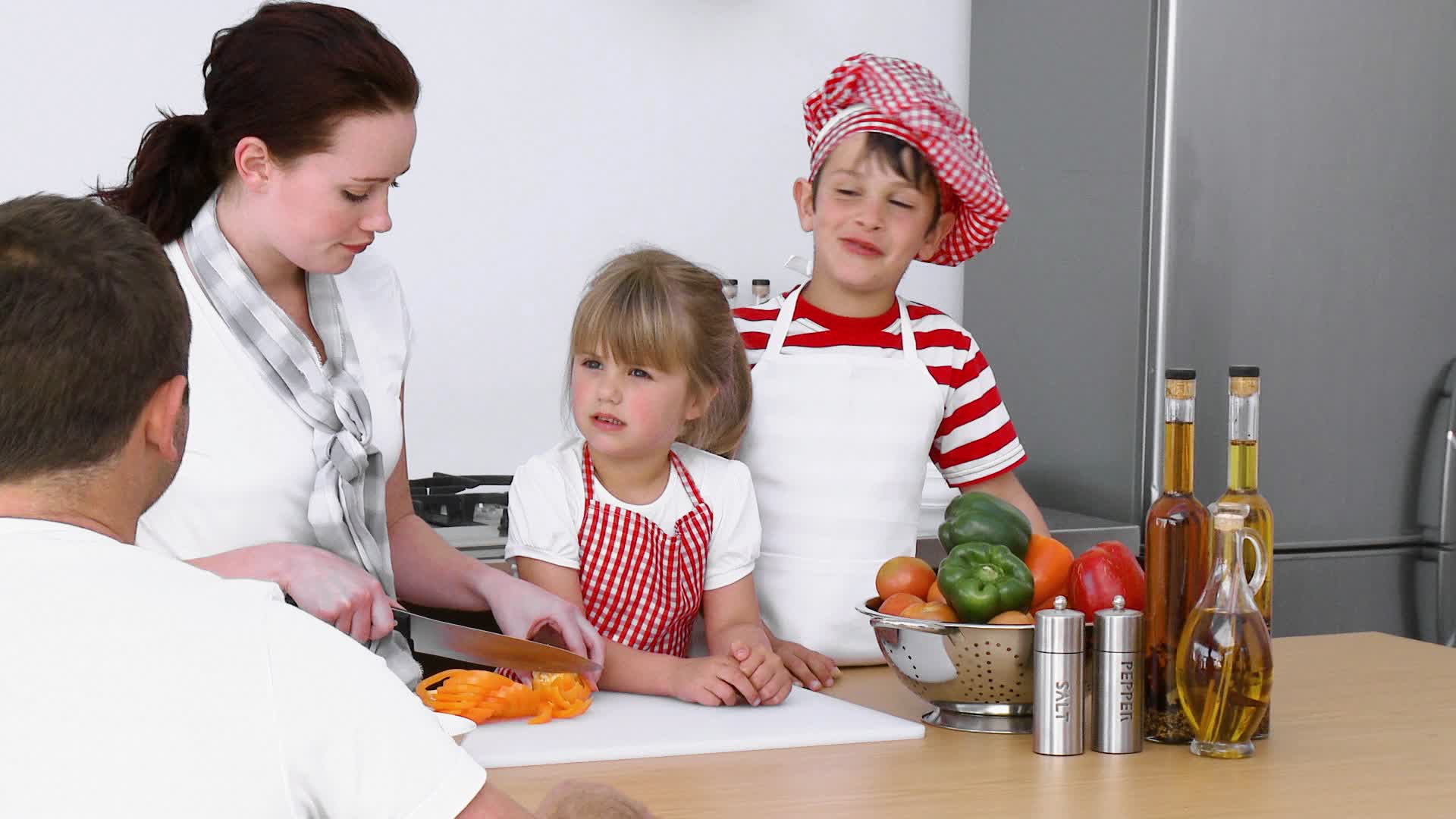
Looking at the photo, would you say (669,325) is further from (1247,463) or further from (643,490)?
(1247,463)

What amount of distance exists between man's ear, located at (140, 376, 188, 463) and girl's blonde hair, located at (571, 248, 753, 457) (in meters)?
0.76

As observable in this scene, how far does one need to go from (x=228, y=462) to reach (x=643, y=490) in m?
0.42

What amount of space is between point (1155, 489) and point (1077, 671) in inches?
58.6

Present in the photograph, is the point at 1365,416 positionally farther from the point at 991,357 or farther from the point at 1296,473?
the point at 991,357

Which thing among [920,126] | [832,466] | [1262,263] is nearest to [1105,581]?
[832,466]

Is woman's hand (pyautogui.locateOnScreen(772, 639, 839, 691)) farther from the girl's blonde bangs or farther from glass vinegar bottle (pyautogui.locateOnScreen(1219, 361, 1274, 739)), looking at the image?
glass vinegar bottle (pyautogui.locateOnScreen(1219, 361, 1274, 739))

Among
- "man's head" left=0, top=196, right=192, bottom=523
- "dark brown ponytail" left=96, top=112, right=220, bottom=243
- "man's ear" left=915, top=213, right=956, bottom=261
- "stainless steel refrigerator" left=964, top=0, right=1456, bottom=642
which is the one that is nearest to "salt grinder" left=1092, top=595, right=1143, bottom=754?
"man's ear" left=915, top=213, right=956, bottom=261

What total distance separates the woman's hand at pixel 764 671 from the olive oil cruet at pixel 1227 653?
0.34 m

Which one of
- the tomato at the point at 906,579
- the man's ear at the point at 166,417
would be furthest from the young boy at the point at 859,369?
the man's ear at the point at 166,417

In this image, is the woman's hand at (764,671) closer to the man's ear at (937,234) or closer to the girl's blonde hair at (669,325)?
the girl's blonde hair at (669,325)

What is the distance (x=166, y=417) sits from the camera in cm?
70

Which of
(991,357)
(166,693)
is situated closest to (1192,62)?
(991,357)

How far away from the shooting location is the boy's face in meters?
1.59

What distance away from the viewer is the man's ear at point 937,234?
1.67 m
